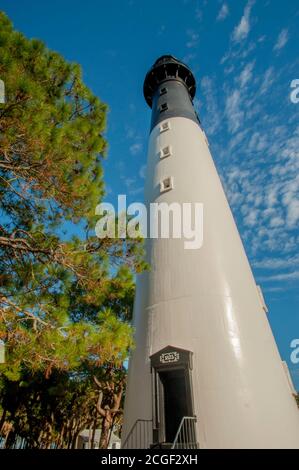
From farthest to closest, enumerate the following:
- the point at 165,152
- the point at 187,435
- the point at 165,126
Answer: the point at 165,126 → the point at 165,152 → the point at 187,435

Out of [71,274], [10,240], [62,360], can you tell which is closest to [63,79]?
[10,240]

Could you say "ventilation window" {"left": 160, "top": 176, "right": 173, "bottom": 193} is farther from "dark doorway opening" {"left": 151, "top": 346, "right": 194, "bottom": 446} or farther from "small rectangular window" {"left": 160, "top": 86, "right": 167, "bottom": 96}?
"small rectangular window" {"left": 160, "top": 86, "right": 167, "bottom": 96}

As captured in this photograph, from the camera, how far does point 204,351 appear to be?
6.74m

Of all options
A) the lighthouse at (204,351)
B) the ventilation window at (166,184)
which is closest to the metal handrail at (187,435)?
the lighthouse at (204,351)

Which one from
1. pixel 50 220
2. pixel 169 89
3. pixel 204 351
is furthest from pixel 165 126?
pixel 204 351

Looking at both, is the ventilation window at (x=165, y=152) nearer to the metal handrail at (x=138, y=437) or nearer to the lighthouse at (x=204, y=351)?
the lighthouse at (x=204, y=351)

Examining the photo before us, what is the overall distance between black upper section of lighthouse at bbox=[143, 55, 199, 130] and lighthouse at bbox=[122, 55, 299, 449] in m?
5.60

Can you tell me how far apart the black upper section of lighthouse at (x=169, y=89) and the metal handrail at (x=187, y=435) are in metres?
12.8

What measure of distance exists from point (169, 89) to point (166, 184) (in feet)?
29.0

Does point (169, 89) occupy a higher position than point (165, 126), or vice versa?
point (169, 89)

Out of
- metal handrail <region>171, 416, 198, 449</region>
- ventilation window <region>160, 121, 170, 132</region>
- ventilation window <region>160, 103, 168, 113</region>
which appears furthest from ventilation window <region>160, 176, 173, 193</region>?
metal handrail <region>171, 416, 198, 449</region>

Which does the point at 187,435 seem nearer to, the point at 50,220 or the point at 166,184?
the point at 50,220

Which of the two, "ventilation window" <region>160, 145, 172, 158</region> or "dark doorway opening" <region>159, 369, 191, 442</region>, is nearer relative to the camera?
"dark doorway opening" <region>159, 369, 191, 442</region>

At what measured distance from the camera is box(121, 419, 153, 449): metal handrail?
21.3 ft
